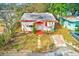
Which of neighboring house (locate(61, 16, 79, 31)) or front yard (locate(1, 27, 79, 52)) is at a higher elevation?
neighboring house (locate(61, 16, 79, 31))

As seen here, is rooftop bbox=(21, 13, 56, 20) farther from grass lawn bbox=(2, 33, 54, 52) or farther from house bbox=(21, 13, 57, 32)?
grass lawn bbox=(2, 33, 54, 52)

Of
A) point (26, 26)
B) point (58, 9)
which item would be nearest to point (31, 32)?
point (26, 26)

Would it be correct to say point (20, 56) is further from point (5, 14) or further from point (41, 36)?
point (5, 14)

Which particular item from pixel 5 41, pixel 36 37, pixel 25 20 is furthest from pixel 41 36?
pixel 5 41

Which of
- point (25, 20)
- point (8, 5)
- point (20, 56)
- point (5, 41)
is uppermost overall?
point (8, 5)

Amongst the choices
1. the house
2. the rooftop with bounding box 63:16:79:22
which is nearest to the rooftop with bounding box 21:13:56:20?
the house

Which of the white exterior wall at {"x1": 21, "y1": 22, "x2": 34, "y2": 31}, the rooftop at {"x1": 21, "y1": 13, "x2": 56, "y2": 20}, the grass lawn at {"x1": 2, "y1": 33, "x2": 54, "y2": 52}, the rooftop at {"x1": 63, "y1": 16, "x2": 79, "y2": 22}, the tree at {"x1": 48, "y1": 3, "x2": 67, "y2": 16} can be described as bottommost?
the grass lawn at {"x1": 2, "y1": 33, "x2": 54, "y2": 52}

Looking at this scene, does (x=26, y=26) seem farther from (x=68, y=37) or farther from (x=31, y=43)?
(x=68, y=37)
